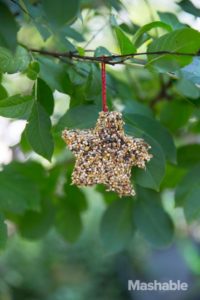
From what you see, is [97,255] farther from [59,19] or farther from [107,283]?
[59,19]

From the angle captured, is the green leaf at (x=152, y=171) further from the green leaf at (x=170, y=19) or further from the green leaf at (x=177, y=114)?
the green leaf at (x=177, y=114)

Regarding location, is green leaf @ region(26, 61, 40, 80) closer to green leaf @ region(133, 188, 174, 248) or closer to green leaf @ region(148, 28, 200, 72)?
green leaf @ region(148, 28, 200, 72)

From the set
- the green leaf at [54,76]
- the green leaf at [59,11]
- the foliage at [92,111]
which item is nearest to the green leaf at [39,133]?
the foliage at [92,111]

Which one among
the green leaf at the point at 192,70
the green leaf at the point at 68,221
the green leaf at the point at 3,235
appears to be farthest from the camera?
the green leaf at the point at 68,221

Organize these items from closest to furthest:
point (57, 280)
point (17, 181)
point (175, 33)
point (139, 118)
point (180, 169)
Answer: point (175, 33)
point (139, 118)
point (17, 181)
point (180, 169)
point (57, 280)

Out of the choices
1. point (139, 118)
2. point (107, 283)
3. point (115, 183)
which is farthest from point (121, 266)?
point (115, 183)
